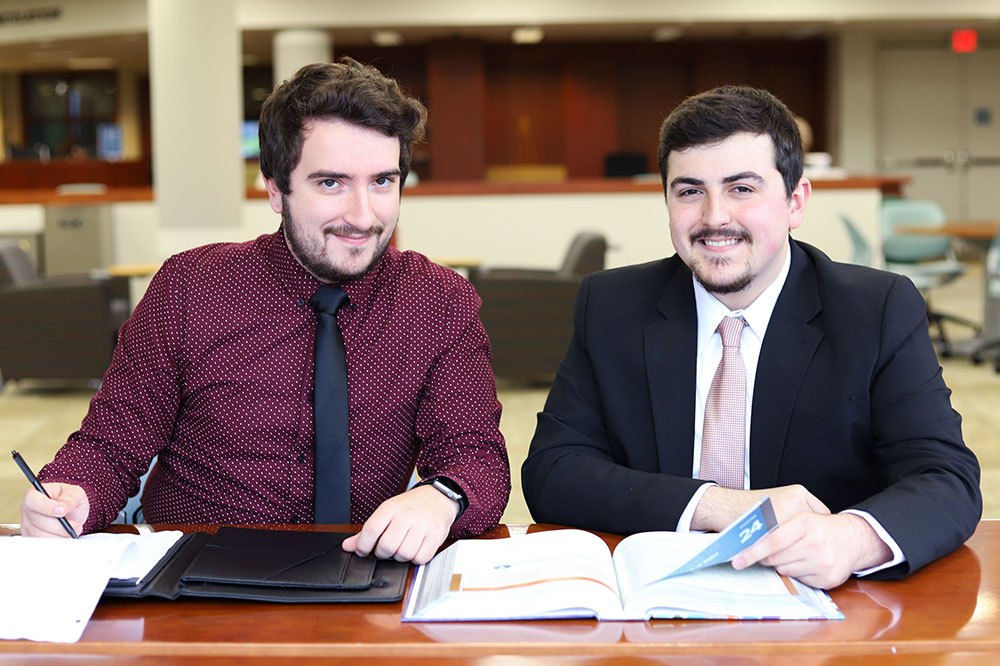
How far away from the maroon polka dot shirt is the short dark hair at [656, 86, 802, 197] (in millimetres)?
532

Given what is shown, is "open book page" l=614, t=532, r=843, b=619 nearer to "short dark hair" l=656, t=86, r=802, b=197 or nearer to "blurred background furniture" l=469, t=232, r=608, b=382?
"short dark hair" l=656, t=86, r=802, b=197

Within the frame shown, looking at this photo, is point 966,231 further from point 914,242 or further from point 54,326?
point 54,326

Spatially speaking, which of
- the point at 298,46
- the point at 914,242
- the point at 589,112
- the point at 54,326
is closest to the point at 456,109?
the point at 589,112

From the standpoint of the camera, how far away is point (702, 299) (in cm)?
197

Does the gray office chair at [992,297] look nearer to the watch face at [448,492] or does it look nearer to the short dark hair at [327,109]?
the short dark hair at [327,109]

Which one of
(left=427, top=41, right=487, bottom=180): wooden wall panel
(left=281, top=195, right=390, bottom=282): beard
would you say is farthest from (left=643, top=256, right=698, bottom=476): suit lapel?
(left=427, top=41, right=487, bottom=180): wooden wall panel

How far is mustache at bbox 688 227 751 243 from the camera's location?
1.82 meters

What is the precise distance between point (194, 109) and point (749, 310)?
5.89 meters

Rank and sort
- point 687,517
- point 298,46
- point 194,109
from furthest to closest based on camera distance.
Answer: point 298,46 < point 194,109 < point 687,517

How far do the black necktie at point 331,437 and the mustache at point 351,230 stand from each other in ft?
0.66

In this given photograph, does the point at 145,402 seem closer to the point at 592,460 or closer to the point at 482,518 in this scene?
the point at 482,518

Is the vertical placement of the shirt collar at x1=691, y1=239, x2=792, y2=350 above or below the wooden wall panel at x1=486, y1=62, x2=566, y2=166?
below

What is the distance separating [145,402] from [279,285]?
0.32 metres

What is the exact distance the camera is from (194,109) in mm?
7078
